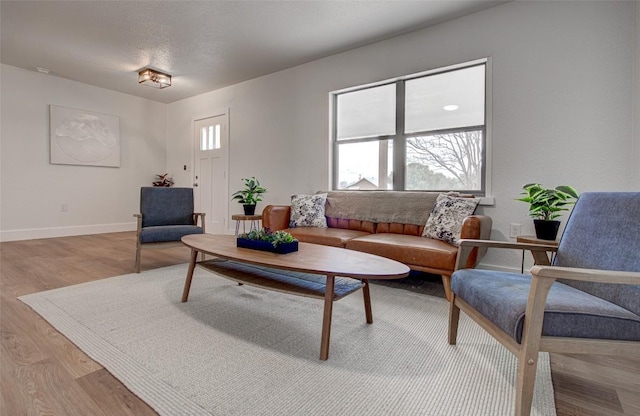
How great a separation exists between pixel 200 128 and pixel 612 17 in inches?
217

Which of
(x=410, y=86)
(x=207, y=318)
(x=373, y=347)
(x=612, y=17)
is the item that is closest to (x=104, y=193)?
(x=207, y=318)

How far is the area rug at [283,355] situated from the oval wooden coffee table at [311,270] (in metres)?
0.19

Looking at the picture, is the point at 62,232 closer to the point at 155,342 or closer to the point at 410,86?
the point at 155,342

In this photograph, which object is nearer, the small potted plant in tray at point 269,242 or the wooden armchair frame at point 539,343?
the wooden armchair frame at point 539,343

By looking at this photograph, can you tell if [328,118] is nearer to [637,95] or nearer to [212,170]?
[212,170]

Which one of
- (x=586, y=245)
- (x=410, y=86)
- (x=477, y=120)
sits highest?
(x=410, y=86)

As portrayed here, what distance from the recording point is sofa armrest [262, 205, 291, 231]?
3.32 m

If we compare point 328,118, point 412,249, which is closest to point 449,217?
point 412,249

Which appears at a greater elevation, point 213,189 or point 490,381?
point 213,189

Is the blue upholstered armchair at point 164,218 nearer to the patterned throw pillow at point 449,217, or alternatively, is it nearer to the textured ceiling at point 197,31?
the textured ceiling at point 197,31

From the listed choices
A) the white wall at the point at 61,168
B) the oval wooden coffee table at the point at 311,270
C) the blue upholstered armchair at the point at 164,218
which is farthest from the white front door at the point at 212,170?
the oval wooden coffee table at the point at 311,270

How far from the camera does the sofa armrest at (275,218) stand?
3324mm

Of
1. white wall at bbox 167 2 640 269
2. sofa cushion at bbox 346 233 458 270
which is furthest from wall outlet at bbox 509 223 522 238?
sofa cushion at bbox 346 233 458 270

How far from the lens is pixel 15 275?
273cm
